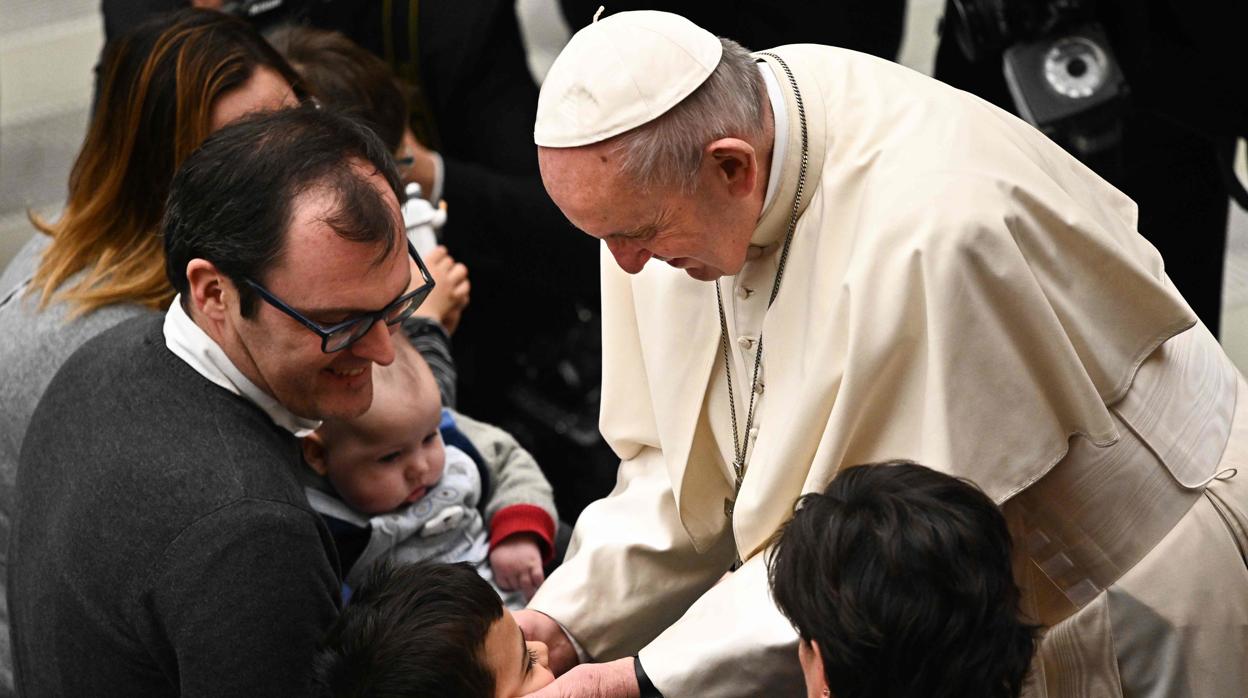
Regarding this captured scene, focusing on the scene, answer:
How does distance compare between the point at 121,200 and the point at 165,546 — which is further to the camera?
the point at 121,200

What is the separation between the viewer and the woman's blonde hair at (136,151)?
2.74 metres

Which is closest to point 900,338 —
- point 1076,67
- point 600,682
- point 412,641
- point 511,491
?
point 600,682

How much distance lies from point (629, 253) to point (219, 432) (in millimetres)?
607

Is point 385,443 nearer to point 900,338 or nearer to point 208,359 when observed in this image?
point 208,359

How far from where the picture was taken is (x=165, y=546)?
200 centimetres

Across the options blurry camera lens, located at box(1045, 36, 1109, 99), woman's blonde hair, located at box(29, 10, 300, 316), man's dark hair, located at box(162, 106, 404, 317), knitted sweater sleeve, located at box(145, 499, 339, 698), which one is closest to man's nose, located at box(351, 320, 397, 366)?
man's dark hair, located at box(162, 106, 404, 317)

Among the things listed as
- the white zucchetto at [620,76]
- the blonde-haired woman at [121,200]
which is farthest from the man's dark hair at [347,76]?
the white zucchetto at [620,76]

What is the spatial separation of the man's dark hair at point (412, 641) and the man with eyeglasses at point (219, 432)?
0.24 feet

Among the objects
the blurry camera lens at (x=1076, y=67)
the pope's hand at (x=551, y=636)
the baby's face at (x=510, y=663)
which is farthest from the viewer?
the blurry camera lens at (x=1076, y=67)

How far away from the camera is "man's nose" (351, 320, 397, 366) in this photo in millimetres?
2252

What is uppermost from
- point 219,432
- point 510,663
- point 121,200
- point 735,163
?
point 735,163

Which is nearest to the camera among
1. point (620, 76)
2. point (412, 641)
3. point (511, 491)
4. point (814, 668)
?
point (814, 668)

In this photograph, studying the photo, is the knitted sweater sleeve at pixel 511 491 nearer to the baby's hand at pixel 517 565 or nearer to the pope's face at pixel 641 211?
the baby's hand at pixel 517 565

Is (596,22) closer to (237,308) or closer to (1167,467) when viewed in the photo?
(237,308)
